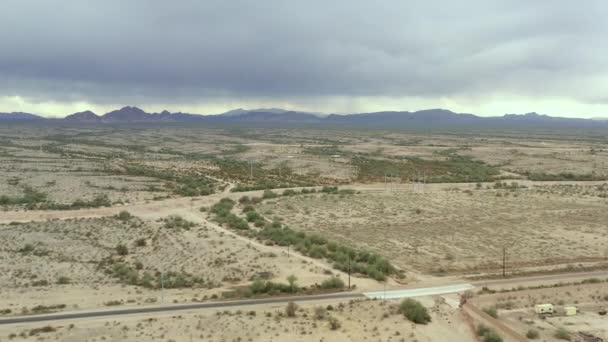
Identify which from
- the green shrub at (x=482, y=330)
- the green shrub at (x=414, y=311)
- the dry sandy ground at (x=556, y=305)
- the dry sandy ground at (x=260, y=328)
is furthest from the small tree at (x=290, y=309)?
the dry sandy ground at (x=556, y=305)

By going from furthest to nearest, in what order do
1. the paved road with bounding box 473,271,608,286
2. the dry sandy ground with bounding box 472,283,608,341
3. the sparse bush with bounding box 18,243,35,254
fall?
the sparse bush with bounding box 18,243,35,254 < the paved road with bounding box 473,271,608,286 < the dry sandy ground with bounding box 472,283,608,341

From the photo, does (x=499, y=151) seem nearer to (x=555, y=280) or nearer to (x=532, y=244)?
(x=532, y=244)

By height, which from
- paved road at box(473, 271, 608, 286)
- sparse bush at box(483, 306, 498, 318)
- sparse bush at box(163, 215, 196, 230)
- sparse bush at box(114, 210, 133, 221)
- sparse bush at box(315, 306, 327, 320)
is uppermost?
sparse bush at box(114, 210, 133, 221)

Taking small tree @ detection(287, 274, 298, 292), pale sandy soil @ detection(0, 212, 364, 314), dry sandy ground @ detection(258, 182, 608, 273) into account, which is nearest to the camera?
pale sandy soil @ detection(0, 212, 364, 314)

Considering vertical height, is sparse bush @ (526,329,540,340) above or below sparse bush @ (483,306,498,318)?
below

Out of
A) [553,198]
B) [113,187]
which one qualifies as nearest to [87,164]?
[113,187]

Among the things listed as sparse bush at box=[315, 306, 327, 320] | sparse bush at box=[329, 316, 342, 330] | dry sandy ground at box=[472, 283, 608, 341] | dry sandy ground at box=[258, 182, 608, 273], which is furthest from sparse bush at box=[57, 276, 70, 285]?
dry sandy ground at box=[472, 283, 608, 341]

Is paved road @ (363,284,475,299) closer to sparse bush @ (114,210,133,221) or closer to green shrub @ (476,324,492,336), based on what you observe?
green shrub @ (476,324,492,336)
